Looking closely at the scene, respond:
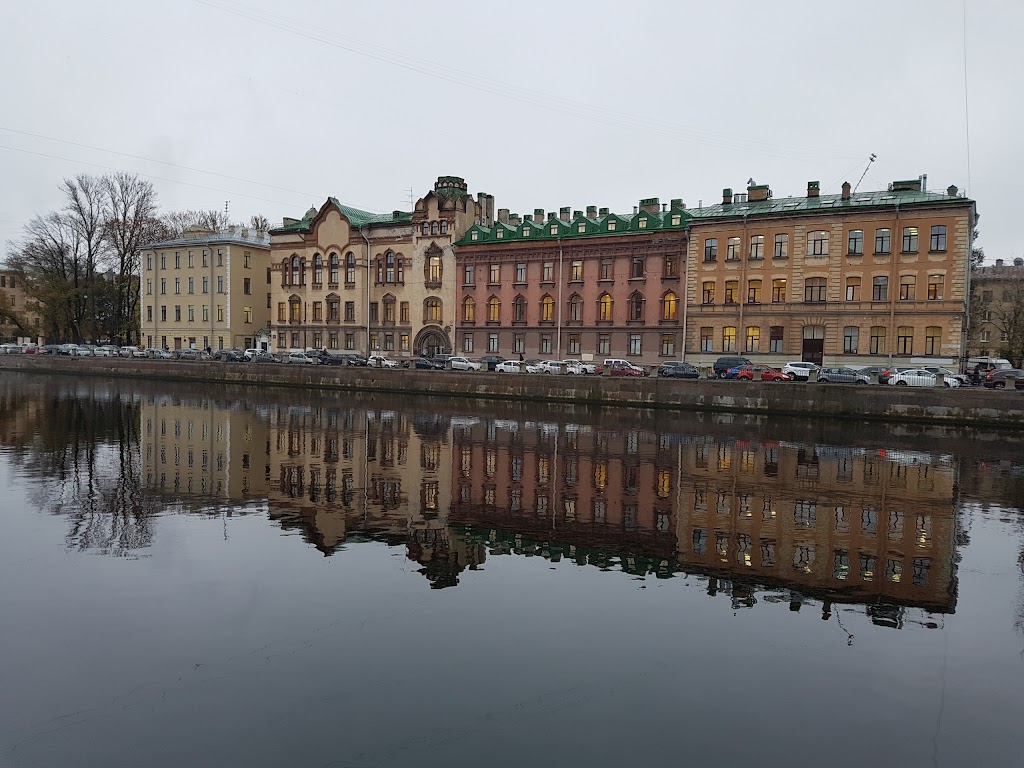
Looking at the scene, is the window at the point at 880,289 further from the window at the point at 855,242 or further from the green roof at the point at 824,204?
the green roof at the point at 824,204

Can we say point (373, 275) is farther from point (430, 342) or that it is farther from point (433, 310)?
point (430, 342)

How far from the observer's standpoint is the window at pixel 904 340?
4841 centimetres

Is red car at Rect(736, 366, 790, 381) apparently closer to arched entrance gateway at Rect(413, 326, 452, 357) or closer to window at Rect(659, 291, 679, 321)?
window at Rect(659, 291, 679, 321)

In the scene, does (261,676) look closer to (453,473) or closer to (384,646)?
(384,646)

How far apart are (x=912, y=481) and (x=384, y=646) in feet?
61.9

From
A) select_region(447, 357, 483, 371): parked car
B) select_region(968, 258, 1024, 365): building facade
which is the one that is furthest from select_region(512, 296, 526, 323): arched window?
select_region(968, 258, 1024, 365): building facade

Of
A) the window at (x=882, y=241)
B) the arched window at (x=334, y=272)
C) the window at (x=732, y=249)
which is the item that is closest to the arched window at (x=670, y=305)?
the window at (x=732, y=249)

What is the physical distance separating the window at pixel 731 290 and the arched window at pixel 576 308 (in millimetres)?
11791

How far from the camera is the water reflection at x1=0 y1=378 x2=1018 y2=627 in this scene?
13.7 metres

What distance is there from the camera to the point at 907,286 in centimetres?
4862

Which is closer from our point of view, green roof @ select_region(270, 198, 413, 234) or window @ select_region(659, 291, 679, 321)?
window @ select_region(659, 291, 679, 321)

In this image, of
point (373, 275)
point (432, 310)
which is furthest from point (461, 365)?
point (373, 275)

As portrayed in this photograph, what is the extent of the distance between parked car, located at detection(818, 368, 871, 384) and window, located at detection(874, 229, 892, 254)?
466 inches

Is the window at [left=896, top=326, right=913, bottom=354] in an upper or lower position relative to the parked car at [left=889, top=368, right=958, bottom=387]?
upper
